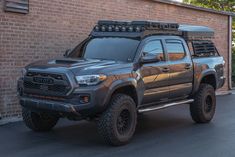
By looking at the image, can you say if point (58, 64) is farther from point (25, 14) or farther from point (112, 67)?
point (25, 14)

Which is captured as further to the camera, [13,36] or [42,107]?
[13,36]

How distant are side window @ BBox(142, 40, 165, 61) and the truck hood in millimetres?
782

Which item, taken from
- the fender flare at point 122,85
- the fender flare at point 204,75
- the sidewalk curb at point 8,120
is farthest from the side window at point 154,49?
the sidewalk curb at point 8,120

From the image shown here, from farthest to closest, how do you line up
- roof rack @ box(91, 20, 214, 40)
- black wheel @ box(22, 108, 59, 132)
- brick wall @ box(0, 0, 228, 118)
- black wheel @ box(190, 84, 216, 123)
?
black wheel @ box(190, 84, 216, 123) < brick wall @ box(0, 0, 228, 118) < roof rack @ box(91, 20, 214, 40) < black wheel @ box(22, 108, 59, 132)

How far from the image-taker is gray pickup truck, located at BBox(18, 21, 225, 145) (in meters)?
7.79

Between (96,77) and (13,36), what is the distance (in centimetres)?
344

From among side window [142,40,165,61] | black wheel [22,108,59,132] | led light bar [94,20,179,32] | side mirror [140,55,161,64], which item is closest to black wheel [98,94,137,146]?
side mirror [140,55,161,64]

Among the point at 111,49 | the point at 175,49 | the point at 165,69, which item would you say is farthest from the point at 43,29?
the point at 165,69

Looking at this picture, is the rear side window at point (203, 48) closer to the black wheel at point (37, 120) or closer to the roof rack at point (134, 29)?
the roof rack at point (134, 29)

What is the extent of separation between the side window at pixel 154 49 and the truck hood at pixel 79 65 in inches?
30.8

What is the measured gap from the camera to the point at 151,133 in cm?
948

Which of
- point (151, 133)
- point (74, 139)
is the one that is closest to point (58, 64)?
point (74, 139)

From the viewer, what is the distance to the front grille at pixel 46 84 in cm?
779

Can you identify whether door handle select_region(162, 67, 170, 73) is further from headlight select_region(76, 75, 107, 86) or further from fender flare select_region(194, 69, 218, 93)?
headlight select_region(76, 75, 107, 86)
